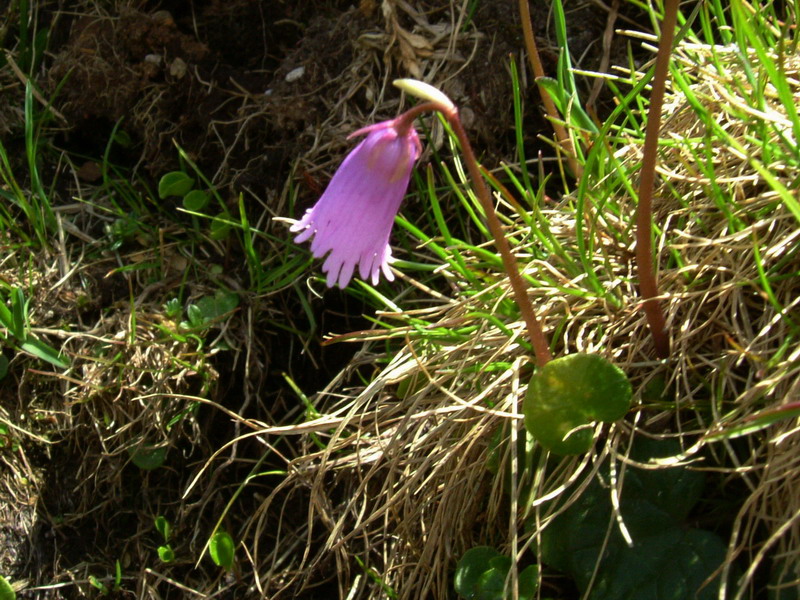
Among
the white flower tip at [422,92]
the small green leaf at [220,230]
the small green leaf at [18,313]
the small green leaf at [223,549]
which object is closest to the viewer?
the white flower tip at [422,92]

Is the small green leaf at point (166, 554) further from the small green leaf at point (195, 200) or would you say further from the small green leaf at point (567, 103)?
the small green leaf at point (567, 103)

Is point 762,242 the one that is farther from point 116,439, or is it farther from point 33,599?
point 33,599

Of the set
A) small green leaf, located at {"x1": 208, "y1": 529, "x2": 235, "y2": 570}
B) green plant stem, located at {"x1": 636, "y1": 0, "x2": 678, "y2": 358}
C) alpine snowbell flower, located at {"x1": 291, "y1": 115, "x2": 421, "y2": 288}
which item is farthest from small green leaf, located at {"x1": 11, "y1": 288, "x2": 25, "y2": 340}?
green plant stem, located at {"x1": 636, "y1": 0, "x2": 678, "y2": 358}

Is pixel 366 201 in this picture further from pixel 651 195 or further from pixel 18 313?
pixel 18 313

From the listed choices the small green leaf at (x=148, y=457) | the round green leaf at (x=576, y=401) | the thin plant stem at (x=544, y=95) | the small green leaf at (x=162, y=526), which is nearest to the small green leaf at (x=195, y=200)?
the small green leaf at (x=148, y=457)

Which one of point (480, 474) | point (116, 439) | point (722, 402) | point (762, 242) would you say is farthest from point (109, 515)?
point (762, 242)

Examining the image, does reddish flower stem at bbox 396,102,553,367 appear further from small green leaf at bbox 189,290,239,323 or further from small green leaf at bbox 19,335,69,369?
small green leaf at bbox 19,335,69,369
